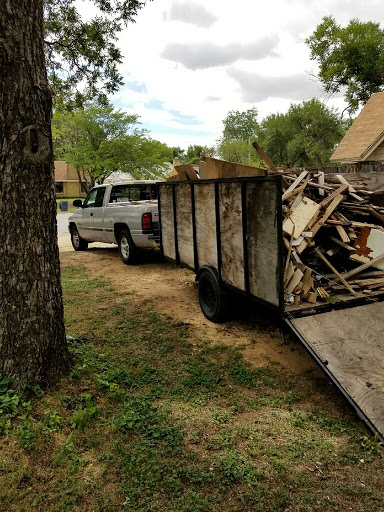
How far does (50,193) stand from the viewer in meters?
3.50

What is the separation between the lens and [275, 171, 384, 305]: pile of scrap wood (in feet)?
14.1

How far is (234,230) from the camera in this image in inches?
180

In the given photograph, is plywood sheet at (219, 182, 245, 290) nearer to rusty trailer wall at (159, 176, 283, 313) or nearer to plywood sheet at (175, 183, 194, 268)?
rusty trailer wall at (159, 176, 283, 313)

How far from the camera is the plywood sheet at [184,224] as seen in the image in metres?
5.81

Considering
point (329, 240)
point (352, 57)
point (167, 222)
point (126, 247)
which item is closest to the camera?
point (329, 240)

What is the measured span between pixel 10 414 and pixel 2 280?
1.12 m

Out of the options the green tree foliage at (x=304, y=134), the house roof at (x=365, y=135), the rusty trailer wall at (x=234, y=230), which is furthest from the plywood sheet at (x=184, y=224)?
the green tree foliage at (x=304, y=134)

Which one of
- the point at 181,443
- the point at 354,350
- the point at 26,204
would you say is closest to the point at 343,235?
the point at 354,350

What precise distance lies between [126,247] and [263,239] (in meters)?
6.09

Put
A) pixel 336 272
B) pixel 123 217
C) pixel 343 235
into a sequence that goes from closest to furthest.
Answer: pixel 336 272, pixel 343 235, pixel 123 217

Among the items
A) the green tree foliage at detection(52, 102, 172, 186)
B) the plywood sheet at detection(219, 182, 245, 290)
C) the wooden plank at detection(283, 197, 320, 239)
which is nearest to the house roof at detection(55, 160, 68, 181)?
the green tree foliage at detection(52, 102, 172, 186)

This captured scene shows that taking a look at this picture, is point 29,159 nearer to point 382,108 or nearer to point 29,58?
point 29,58

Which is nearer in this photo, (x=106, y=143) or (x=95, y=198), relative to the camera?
(x=95, y=198)

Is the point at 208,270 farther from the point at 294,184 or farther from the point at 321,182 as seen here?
the point at 321,182
